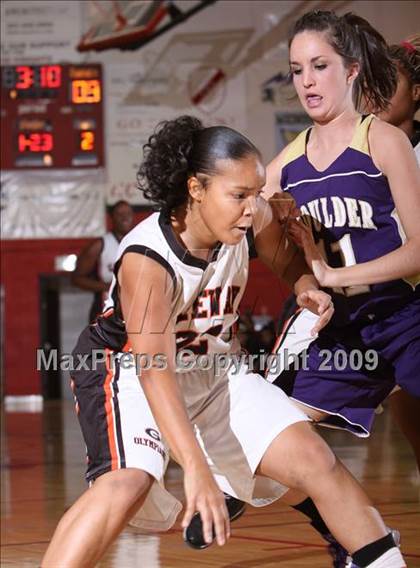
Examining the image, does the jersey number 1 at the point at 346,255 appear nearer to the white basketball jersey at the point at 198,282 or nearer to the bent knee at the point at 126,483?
the white basketball jersey at the point at 198,282

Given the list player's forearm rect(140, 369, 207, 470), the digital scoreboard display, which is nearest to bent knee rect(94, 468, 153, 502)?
player's forearm rect(140, 369, 207, 470)

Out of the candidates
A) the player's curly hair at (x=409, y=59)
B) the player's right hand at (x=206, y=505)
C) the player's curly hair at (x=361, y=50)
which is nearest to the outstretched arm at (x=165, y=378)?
the player's right hand at (x=206, y=505)

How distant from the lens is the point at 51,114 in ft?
46.6

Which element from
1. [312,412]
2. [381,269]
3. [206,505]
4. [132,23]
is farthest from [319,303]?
[132,23]

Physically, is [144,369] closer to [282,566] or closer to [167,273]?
[167,273]

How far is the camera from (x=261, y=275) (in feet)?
46.5

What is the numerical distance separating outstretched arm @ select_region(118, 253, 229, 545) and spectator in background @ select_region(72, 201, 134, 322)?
7.81m

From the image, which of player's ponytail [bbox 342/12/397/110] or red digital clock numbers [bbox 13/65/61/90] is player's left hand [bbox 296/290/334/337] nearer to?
player's ponytail [bbox 342/12/397/110]

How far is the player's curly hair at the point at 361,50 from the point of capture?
10.6 feet

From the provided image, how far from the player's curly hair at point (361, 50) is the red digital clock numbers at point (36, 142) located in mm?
11196

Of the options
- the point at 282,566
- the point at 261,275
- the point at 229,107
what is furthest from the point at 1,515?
the point at 229,107

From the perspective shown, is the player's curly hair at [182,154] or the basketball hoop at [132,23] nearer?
the player's curly hair at [182,154]

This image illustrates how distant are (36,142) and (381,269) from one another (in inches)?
461

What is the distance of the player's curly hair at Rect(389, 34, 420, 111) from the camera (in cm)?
363
